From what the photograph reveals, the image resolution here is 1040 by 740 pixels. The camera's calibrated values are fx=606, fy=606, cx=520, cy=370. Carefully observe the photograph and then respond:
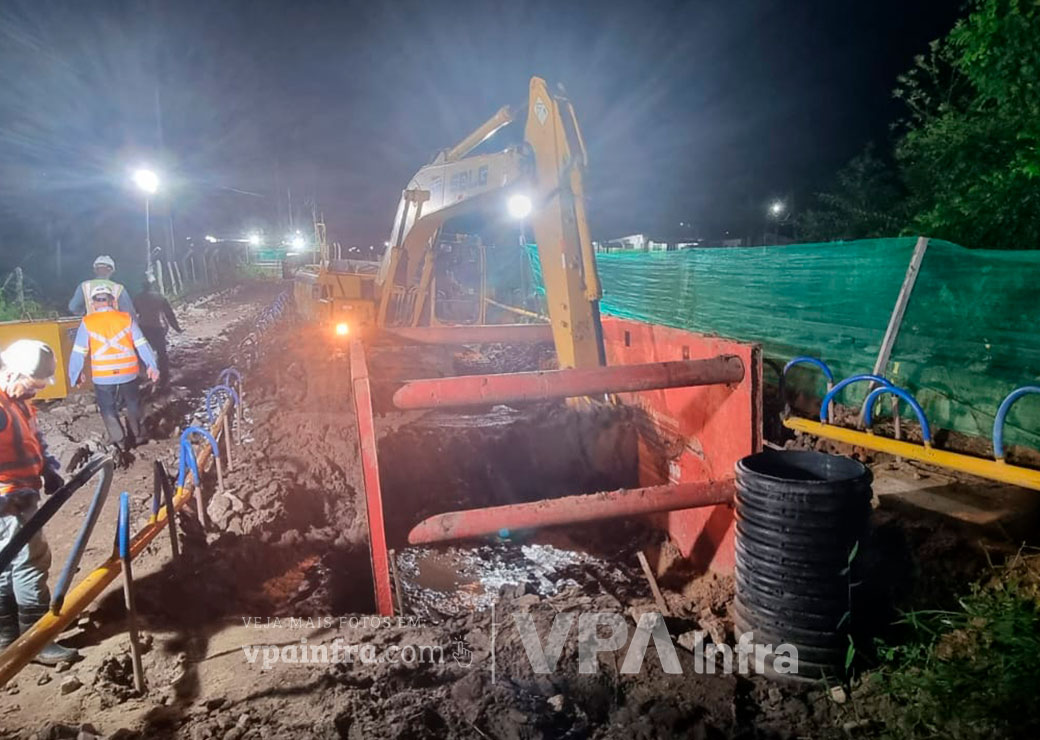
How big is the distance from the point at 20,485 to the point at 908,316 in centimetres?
694

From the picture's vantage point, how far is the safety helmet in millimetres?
→ 6332

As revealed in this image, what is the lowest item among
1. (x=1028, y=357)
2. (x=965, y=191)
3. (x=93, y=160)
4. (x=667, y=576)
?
(x=667, y=576)

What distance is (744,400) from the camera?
3.87m

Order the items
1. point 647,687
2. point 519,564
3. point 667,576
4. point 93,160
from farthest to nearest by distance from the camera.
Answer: point 93,160 < point 519,564 < point 667,576 < point 647,687

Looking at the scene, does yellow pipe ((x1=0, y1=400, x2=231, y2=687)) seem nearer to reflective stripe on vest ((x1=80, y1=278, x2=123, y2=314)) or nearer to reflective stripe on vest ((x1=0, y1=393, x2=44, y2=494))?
reflective stripe on vest ((x1=0, y1=393, x2=44, y2=494))

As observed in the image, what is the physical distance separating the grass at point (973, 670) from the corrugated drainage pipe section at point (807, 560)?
30 centimetres

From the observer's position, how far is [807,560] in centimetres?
295

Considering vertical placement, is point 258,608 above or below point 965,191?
below

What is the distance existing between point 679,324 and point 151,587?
25.5 feet

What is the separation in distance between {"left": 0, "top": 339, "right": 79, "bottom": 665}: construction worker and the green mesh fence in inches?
262

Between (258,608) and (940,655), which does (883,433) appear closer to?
(940,655)

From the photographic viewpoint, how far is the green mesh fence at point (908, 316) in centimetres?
502

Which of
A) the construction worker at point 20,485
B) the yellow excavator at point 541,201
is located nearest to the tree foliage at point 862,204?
the yellow excavator at point 541,201

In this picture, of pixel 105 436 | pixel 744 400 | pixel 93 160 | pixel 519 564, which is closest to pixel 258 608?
pixel 519 564
